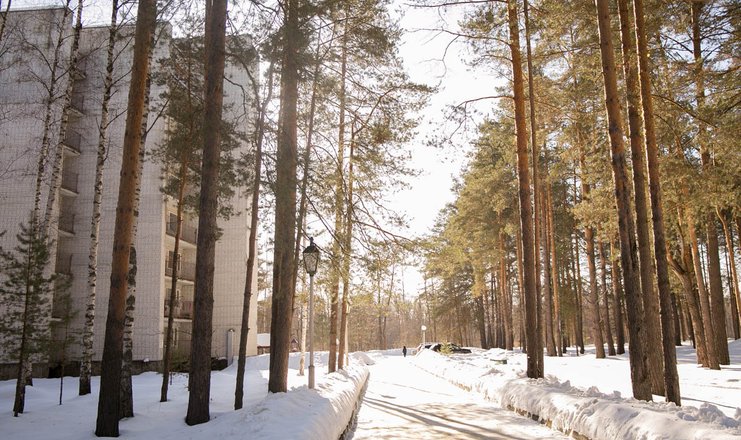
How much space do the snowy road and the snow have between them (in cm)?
2

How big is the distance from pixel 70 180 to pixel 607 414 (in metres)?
24.3

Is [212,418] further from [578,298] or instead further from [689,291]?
[578,298]

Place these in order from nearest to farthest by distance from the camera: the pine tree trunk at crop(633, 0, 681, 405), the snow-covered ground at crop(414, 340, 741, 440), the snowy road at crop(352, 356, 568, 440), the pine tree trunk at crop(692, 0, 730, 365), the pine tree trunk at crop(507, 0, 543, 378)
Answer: the snow-covered ground at crop(414, 340, 741, 440)
the snowy road at crop(352, 356, 568, 440)
the pine tree trunk at crop(633, 0, 681, 405)
the pine tree trunk at crop(507, 0, 543, 378)
the pine tree trunk at crop(692, 0, 730, 365)

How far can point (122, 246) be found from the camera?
798cm

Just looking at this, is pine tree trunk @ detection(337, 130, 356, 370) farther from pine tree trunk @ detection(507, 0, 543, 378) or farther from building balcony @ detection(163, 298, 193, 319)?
building balcony @ detection(163, 298, 193, 319)

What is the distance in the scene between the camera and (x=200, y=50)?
1166cm

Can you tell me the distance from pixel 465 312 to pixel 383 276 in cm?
3947

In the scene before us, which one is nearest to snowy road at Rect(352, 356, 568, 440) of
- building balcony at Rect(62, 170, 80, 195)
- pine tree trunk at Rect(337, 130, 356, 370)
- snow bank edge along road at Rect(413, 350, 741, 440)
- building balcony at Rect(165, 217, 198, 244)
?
snow bank edge along road at Rect(413, 350, 741, 440)

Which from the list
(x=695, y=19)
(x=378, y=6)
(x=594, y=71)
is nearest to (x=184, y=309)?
(x=378, y=6)

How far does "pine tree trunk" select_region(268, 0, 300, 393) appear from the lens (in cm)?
906

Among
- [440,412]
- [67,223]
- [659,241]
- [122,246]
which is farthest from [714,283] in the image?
[67,223]

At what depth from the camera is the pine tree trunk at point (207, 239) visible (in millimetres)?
7902

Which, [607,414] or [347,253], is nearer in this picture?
[607,414]

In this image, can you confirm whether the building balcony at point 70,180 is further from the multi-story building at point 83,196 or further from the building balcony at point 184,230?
the building balcony at point 184,230
